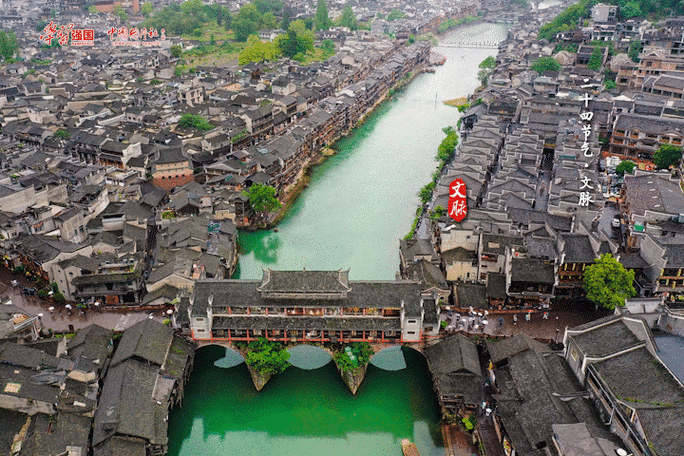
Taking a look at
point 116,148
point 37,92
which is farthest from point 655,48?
point 37,92

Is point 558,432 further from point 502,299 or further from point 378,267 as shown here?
point 378,267

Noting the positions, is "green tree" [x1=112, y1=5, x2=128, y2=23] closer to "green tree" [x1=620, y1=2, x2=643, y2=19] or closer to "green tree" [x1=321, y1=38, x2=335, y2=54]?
"green tree" [x1=321, y1=38, x2=335, y2=54]

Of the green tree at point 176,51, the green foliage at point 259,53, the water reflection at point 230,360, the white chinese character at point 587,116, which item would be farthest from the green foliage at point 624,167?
the green tree at point 176,51

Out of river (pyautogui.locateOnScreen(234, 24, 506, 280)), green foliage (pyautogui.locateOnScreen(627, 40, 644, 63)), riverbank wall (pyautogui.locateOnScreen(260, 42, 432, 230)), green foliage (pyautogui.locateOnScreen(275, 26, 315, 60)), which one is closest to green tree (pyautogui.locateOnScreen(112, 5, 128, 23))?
green foliage (pyautogui.locateOnScreen(275, 26, 315, 60))

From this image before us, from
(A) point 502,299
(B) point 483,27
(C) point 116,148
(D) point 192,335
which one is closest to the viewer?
(D) point 192,335

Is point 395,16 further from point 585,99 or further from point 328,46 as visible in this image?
point 585,99

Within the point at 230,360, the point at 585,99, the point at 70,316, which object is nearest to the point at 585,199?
the point at 585,99
